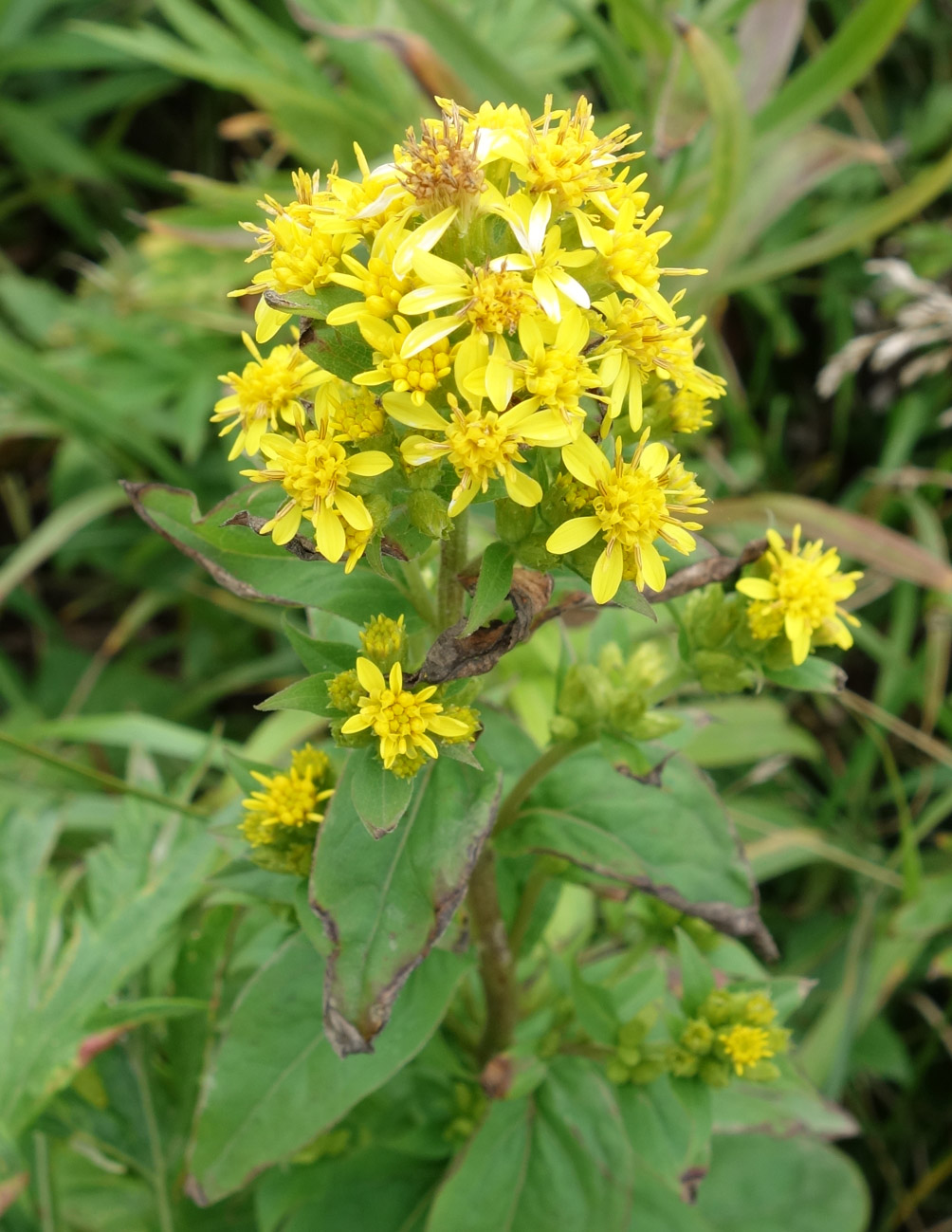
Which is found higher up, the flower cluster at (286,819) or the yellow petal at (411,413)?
the yellow petal at (411,413)

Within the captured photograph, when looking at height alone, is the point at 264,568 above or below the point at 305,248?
below

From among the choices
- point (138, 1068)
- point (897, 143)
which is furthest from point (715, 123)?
point (138, 1068)

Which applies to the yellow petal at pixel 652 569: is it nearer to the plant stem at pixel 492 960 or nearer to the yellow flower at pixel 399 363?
the yellow flower at pixel 399 363

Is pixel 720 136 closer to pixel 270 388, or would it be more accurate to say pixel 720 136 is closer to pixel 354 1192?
pixel 270 388

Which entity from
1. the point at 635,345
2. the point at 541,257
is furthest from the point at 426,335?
the point at 635,345

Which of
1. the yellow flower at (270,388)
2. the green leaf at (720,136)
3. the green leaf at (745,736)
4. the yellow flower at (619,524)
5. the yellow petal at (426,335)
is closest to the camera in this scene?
the yellow petal at (426,335)

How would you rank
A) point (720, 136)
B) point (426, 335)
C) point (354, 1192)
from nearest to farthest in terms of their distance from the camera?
point (426, 335)
point (354, 1192)
point (720, 136)

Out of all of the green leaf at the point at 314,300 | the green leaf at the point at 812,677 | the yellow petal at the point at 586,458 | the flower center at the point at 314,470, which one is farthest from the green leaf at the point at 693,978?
the green leaf at the point at 314,300
